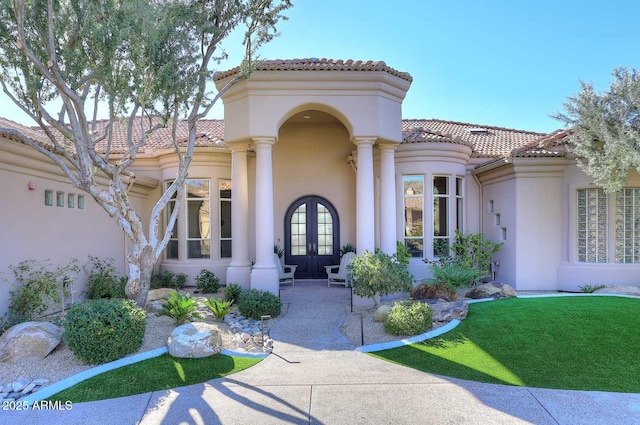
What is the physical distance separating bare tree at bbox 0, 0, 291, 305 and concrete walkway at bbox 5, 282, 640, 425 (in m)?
3.72

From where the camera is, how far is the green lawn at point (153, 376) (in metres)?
5.19

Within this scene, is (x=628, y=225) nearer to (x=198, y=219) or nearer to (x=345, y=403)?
(x=345, y=403)

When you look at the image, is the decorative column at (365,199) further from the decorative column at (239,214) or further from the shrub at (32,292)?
the shrub at (32,292)

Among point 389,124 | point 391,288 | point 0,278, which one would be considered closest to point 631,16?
point 389,124

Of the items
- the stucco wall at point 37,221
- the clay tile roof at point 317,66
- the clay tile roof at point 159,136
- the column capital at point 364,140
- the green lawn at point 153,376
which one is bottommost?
the green lawn at point 153,376

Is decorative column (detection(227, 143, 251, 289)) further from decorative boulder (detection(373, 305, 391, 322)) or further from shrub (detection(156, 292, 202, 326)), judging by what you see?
decorative boulder (detection(373, 305, 391, 322))

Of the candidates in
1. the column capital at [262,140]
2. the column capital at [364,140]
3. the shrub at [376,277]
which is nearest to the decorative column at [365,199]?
the column capital at [364,140]

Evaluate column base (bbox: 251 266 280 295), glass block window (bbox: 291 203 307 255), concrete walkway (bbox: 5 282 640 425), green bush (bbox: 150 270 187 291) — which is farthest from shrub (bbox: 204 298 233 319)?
glass block window (bbox: 291 203 307 255)

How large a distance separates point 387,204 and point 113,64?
737 centimetres

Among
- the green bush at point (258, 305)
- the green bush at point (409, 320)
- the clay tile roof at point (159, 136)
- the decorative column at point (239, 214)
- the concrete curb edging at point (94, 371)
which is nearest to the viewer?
the concrete curb edging at point (94, 371)

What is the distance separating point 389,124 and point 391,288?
4544 millimetres

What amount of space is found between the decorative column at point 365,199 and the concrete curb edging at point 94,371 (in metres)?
4.65

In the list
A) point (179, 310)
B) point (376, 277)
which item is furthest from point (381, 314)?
point (179, 310)

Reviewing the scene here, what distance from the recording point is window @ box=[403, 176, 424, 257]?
41.7 ft
